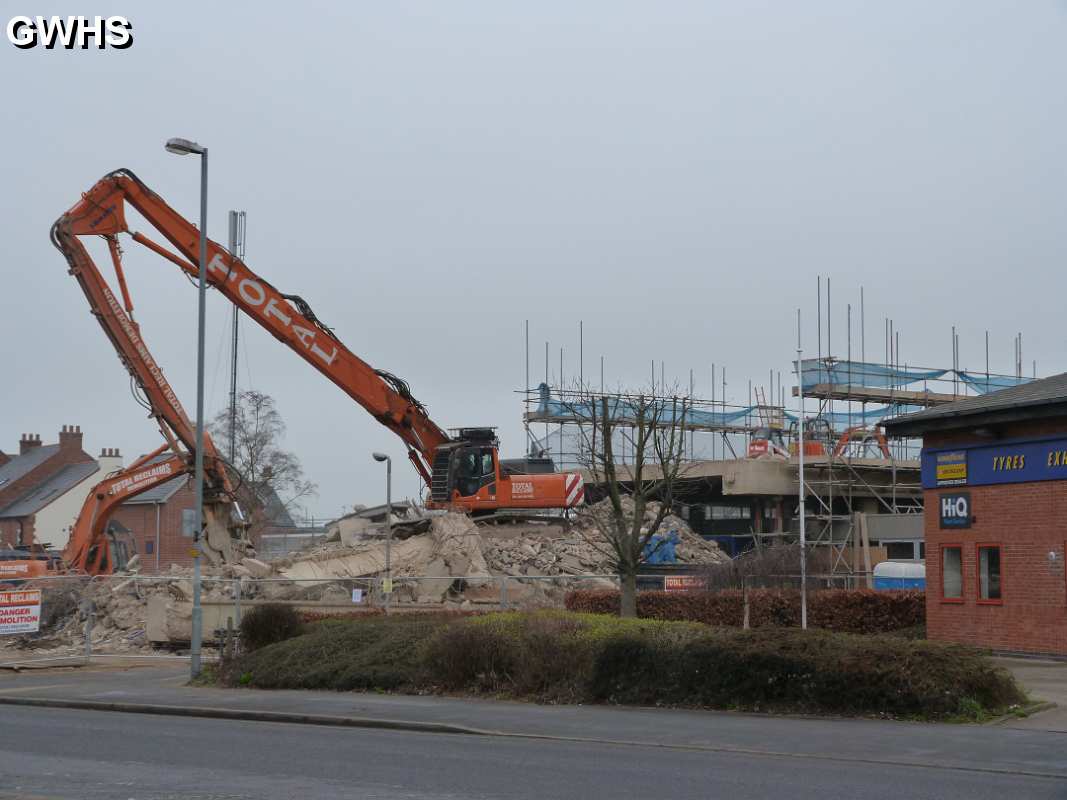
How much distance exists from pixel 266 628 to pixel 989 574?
14689 mm

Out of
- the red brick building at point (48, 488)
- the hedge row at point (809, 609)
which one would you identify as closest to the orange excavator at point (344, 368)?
the hedge row at point (809, 609)

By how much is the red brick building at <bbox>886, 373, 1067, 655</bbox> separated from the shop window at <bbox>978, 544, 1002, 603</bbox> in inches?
0.8

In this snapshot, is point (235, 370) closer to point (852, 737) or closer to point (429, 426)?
point (429, 426)

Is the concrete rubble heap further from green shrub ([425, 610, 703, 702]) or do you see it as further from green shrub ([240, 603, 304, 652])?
green shrub ([425, 610, 703, 702])

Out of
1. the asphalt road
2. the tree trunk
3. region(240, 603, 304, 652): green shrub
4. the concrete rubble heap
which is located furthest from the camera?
the concrete rubble heap

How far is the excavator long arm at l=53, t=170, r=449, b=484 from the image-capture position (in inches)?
1368

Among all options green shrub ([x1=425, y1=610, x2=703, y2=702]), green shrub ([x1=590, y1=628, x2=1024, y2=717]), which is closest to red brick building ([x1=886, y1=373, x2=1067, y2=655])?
green shrub ([x1=590, y1=628, x2=1024, y2=717])

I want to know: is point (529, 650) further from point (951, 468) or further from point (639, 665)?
point (951, 468)

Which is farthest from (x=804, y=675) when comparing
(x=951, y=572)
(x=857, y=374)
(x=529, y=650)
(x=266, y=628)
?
(x=857, y=374)

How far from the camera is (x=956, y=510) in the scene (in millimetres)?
26625

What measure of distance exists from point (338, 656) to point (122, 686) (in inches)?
187

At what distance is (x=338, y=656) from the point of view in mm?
23750

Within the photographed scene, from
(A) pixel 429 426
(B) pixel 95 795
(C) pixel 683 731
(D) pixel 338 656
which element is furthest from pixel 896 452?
(B) pixel 95 795

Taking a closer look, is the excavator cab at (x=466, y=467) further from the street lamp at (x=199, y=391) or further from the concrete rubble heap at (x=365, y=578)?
the street lamp at (x=199, y=391)
